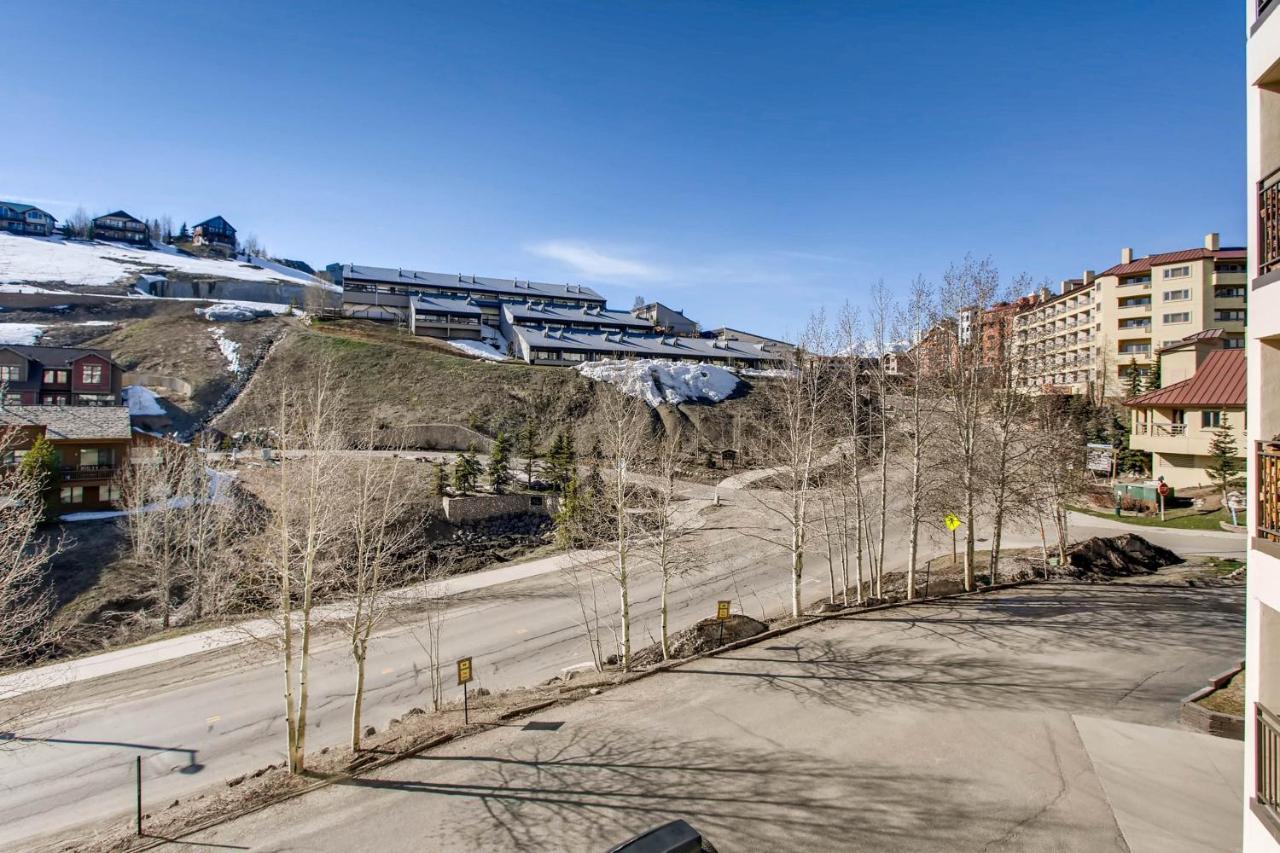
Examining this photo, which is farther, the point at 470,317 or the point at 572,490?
the point at 470,317

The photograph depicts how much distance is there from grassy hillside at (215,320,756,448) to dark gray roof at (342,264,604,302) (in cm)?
2661

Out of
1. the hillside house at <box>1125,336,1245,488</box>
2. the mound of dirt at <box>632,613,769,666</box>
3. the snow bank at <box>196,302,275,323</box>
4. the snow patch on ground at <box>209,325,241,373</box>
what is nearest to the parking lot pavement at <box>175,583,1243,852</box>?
the mound of dirt at <box>632,613,769,666</box>

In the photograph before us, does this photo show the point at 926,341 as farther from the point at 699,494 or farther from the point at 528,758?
the point at 699,494

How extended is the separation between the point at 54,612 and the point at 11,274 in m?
111

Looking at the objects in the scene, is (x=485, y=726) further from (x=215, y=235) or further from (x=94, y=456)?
(x=215, y=235)

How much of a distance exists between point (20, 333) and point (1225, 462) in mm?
111049

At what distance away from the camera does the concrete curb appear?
9.17 meters

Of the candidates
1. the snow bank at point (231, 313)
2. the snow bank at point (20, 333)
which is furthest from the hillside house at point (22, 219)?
the snow bank at point (231, 313)

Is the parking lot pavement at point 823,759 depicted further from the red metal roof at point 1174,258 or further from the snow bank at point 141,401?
the snow bank at point 141,401

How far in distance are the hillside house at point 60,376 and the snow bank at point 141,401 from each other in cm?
274

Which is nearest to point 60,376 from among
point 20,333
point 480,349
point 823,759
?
point 480,349

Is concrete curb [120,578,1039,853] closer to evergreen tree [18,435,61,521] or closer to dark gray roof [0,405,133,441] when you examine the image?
evergreen tree [18,435,61,521]

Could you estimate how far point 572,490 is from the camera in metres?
30.3

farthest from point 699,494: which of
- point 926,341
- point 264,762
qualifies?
point 264,762
